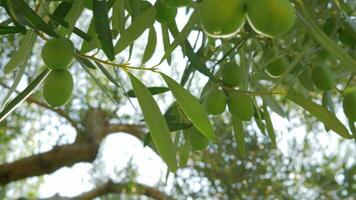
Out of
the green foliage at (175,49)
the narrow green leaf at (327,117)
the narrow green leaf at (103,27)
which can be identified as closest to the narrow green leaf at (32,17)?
the green foliage at (175,49)

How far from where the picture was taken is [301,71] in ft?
5.64

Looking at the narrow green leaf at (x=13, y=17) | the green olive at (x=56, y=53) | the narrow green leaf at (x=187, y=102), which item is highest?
the narrow green leaf at (x=13, y=17)

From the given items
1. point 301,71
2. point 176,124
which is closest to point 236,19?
point 176,124

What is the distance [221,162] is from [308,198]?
2.69 ft

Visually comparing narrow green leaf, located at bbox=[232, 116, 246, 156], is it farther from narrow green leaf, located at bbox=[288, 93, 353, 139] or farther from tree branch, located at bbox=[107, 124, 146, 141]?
tree branch, located at bbox=[107, 124, 146, 141]

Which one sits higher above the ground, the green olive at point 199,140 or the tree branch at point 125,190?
the tree branch at point 125,190

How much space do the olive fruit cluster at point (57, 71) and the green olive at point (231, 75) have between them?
0.41m

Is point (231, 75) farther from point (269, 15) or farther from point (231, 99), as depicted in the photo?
point (269, 15)

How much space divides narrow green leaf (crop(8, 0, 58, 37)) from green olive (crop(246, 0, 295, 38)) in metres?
0.42

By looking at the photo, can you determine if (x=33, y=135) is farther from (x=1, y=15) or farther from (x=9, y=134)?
(x=1, y=15)

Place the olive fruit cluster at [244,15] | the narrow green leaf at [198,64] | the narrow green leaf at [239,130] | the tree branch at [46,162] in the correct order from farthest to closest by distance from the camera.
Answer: the tree branch at [46,162], the narrow green leaf at [239,130], the narrow green leaf at [198,64], the olive fruit cluster at [244,15]

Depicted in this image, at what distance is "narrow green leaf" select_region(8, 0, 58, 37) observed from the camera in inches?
47.2

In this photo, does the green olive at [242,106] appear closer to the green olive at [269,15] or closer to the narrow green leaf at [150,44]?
the narrow green leaf at [150,44]

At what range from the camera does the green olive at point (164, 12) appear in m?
1.35
